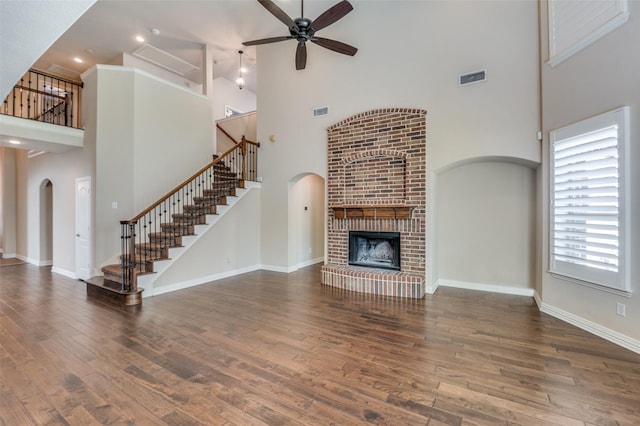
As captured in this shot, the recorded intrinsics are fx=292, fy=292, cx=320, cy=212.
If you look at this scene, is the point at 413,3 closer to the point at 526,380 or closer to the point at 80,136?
the point at 526,380

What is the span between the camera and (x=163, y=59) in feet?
26.1

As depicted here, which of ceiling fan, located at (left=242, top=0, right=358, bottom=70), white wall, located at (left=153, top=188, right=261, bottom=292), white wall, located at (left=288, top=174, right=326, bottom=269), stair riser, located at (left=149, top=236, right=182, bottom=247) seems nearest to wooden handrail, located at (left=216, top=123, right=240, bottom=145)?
white wall, located at (left=153, top=188, right=261, bottom=292)

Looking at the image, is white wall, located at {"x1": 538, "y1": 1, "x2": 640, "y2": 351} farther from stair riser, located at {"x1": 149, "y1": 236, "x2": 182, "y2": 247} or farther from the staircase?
stair riser, located at {"x1": 149, "y1": 236, "x2": 182, "y2": 247}

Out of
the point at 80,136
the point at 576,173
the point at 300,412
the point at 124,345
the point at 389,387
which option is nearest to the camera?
the point at 300,412

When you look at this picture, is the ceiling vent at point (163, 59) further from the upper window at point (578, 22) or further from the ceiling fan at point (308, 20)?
the upper window at point (578, 22)

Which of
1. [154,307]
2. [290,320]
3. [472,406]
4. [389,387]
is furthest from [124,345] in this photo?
A: [472,406]

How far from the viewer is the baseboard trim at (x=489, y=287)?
480cm

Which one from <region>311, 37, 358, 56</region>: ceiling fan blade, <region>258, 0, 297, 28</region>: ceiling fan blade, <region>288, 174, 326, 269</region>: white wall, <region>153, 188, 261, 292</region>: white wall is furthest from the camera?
<region>288, 174, 326, 269</region>: white wall

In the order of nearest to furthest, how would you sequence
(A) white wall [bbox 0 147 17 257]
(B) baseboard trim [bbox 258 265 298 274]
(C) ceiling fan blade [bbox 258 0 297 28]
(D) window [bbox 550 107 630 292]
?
(D) window [bbox 550 107 630 292] < (C) ceiling fan blade [bbox 258 0 297 28] < (B) baseboard trim [bbox 258 265 298 274] < (A) white wall [bbox 0 147 17 257]

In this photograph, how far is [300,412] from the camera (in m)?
2.04

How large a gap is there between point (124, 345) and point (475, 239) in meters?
5.33

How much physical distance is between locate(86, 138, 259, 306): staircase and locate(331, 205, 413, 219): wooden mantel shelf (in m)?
2.35

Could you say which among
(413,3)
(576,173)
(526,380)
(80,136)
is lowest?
(526,380)

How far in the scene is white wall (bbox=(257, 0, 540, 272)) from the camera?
4.35m
